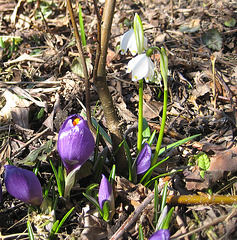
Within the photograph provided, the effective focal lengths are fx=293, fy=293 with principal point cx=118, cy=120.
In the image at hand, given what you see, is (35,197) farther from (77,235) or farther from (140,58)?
(140,58)

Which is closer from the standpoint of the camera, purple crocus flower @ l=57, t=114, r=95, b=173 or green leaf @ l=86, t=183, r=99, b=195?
purple crocus flower @ l=57, t=114, r=95, b=173

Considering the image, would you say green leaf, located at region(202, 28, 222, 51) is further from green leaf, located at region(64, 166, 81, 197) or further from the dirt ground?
green leaf, located at region(64, 166, 81, 197)

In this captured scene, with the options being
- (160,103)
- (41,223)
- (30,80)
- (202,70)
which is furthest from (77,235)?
(202,70)

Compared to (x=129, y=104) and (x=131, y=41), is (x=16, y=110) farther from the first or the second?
(x=131, y=41)

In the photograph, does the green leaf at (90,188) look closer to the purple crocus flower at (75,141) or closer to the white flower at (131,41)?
the purple crocus flower at (75,141)

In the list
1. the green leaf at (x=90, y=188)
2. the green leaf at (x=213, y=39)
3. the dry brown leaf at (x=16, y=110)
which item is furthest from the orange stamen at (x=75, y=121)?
the green leaf at (x=213, y=39)

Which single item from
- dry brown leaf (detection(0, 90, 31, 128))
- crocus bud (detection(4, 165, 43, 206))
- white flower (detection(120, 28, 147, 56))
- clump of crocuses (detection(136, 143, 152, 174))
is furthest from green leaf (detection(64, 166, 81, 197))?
dry brown leaf (detection(0, 90, 31, 128))

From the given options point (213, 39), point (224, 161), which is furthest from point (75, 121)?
point (213, 39)
